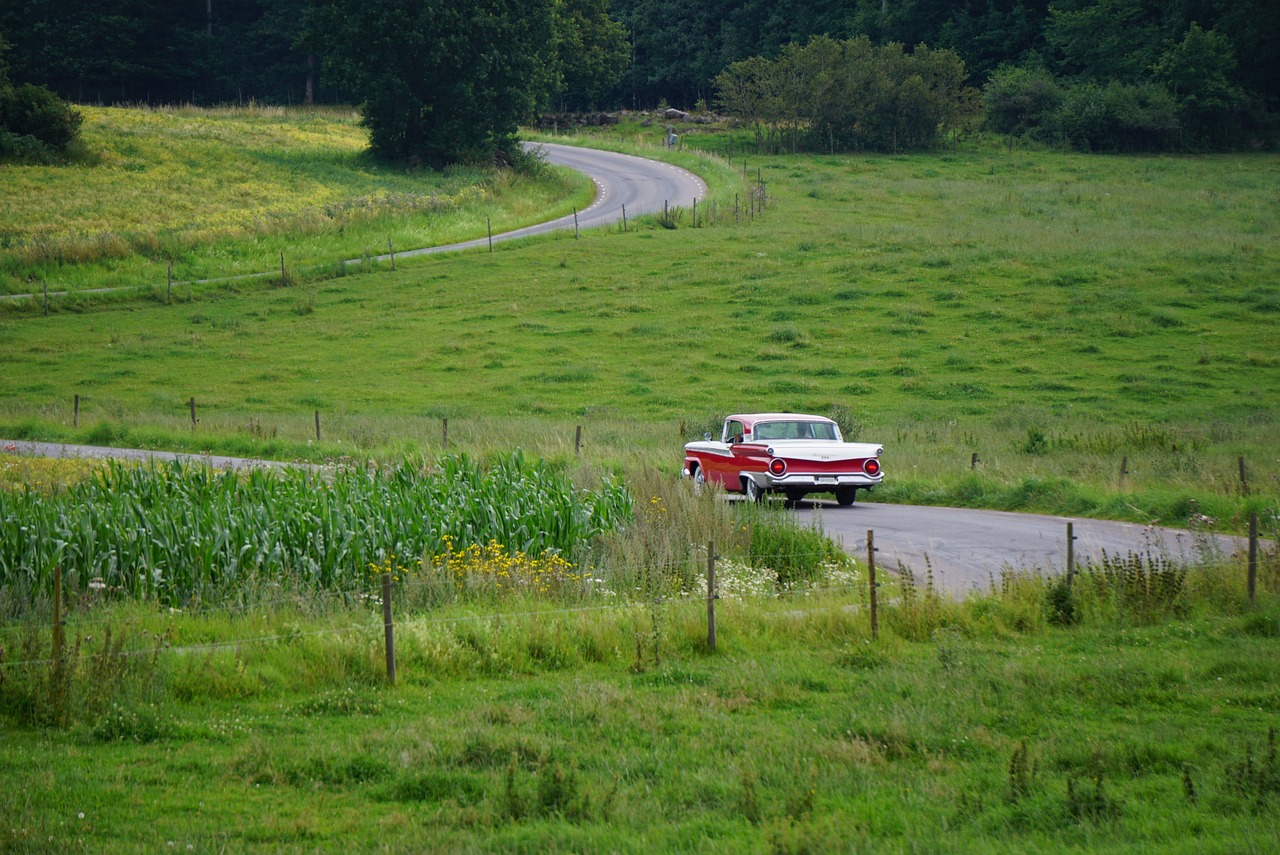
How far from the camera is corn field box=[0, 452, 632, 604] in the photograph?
13109 millimetres

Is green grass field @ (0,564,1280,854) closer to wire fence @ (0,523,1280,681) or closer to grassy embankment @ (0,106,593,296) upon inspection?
wire fence @ (0,523,1280,681)

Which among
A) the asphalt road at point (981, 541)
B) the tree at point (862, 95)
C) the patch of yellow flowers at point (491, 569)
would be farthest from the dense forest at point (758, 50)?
the patch of yellow flowers at point (491, 569)

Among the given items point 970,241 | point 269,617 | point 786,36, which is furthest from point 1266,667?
point 786,36

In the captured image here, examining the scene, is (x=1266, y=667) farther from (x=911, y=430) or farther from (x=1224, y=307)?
(x=1224, y=307)

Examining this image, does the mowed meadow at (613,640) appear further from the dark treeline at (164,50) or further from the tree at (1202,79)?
the dark treeline at (164,50)

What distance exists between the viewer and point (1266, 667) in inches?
394

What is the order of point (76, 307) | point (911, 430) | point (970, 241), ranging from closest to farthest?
1. point (911, 430)
2. point (76, 307)
3. point (970, 241)

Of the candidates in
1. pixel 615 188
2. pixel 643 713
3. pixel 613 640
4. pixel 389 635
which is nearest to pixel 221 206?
pixel 615 188

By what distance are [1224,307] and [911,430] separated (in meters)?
19.5

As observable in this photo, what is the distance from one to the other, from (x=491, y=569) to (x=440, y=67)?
64838 mm

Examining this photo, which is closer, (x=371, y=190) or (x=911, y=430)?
(x=911, y=430)

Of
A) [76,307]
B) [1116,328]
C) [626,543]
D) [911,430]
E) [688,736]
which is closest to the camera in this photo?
[688,736]

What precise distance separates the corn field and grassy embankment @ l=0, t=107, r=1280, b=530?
212 inches

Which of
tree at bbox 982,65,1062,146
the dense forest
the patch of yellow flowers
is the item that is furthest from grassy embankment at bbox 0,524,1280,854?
tree at bbox 982,65,1062,146
